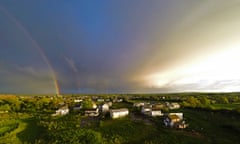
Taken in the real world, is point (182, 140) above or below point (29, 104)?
below

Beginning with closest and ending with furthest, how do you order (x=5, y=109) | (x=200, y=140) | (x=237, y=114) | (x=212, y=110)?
(x=200, y=140), (x=237, y=114), (x=212, y=110), (x=5, y=109)

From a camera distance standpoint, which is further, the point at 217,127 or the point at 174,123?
the point at 174,123

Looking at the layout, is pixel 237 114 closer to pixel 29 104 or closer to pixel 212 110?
pixel 212 110

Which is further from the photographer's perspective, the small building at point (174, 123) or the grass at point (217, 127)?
the small building at point (174, 123)

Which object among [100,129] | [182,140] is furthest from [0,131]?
[182,140]

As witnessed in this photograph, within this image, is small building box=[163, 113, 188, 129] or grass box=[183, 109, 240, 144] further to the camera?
small building box=[163, 113, 188, 129]

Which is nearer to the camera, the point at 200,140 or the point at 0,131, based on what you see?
the point at 200,140

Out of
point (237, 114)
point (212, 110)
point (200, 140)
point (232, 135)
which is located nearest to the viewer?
point (200, 140)

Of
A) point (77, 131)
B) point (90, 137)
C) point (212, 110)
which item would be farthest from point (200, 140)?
point (212, 110)

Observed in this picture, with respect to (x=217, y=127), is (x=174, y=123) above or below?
above

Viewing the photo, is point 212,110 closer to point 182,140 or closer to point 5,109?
point 182,140
